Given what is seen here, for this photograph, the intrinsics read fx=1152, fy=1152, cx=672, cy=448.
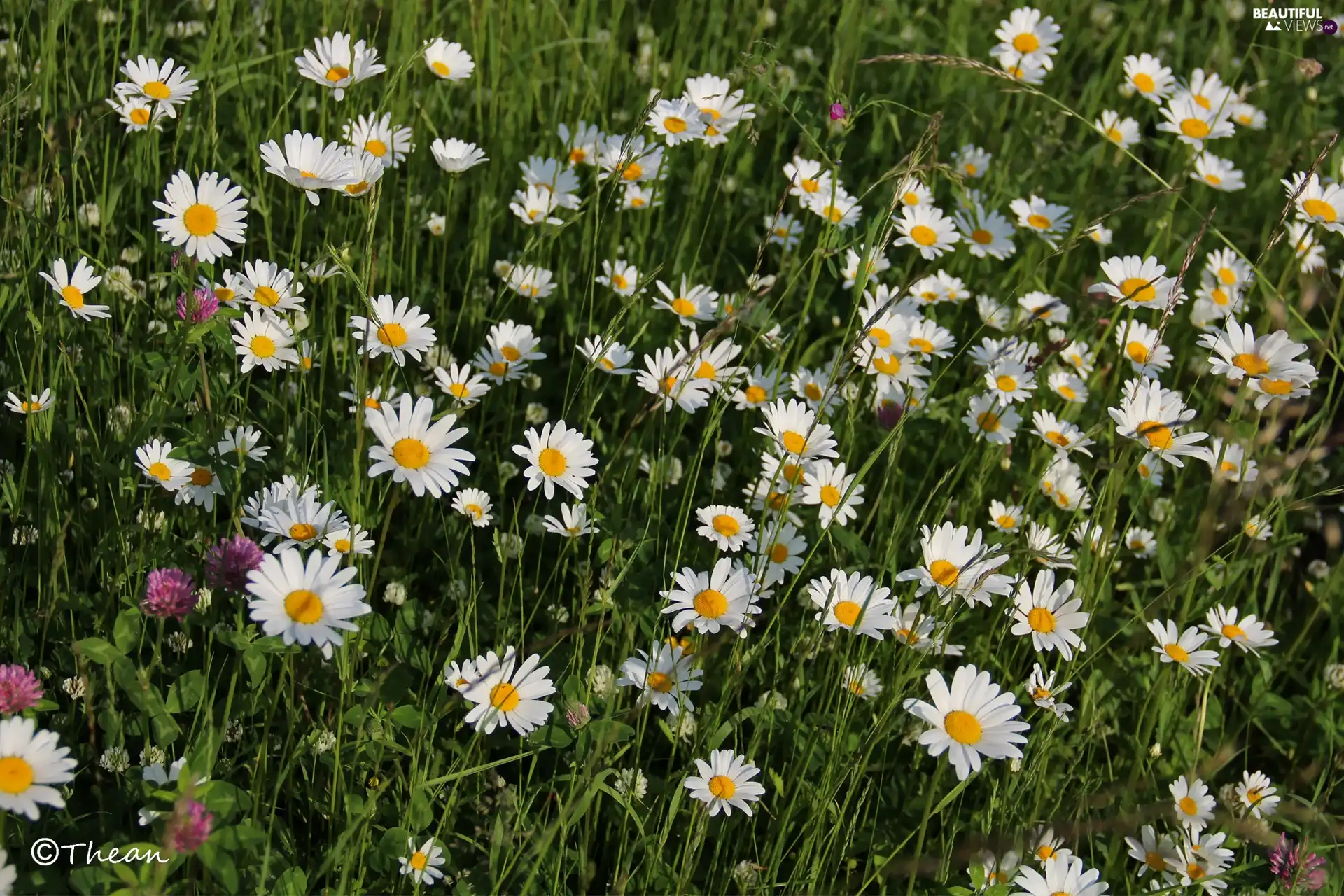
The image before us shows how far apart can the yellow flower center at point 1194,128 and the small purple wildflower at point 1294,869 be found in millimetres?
1983

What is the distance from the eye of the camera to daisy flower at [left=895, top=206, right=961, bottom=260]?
2863mm

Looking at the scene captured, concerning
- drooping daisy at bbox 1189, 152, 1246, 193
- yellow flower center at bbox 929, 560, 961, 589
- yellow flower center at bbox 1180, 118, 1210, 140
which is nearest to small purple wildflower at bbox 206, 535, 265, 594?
yellow flower center at bbox 929, 560, 961, 589

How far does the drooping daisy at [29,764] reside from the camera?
4.39 ft

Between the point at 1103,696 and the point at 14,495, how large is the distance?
211cm

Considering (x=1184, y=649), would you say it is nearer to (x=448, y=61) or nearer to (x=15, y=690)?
(x=15, y=690)

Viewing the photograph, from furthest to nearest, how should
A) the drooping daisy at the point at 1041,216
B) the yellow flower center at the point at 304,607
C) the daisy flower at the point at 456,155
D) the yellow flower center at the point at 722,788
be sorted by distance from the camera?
1. the drooping daisy at the point at 1041,216
2. the daisy flower at the point at 456,155
3. the yellow flower center at the point at 722,788
4. the yellow flower center at the point at 304,607

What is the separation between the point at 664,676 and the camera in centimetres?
195

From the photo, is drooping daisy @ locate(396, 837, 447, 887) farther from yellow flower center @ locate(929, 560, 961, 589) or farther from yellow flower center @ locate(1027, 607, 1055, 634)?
yellow flower center @ locate(1027, 607, 1055, 634)

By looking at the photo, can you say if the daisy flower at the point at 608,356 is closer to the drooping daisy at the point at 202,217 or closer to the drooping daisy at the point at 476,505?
the drooping daisy at the point at 476,505

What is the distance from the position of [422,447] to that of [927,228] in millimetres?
1635

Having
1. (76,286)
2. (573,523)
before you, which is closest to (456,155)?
(76,286)

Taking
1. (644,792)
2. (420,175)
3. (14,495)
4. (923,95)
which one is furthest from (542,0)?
(644,792)

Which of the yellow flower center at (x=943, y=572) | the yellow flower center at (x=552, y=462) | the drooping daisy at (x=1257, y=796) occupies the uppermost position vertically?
the yellow flower center at (x=552, y=462)

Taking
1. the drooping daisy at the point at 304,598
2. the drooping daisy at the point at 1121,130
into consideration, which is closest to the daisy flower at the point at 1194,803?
the drooping daisy at the point at 304,598
